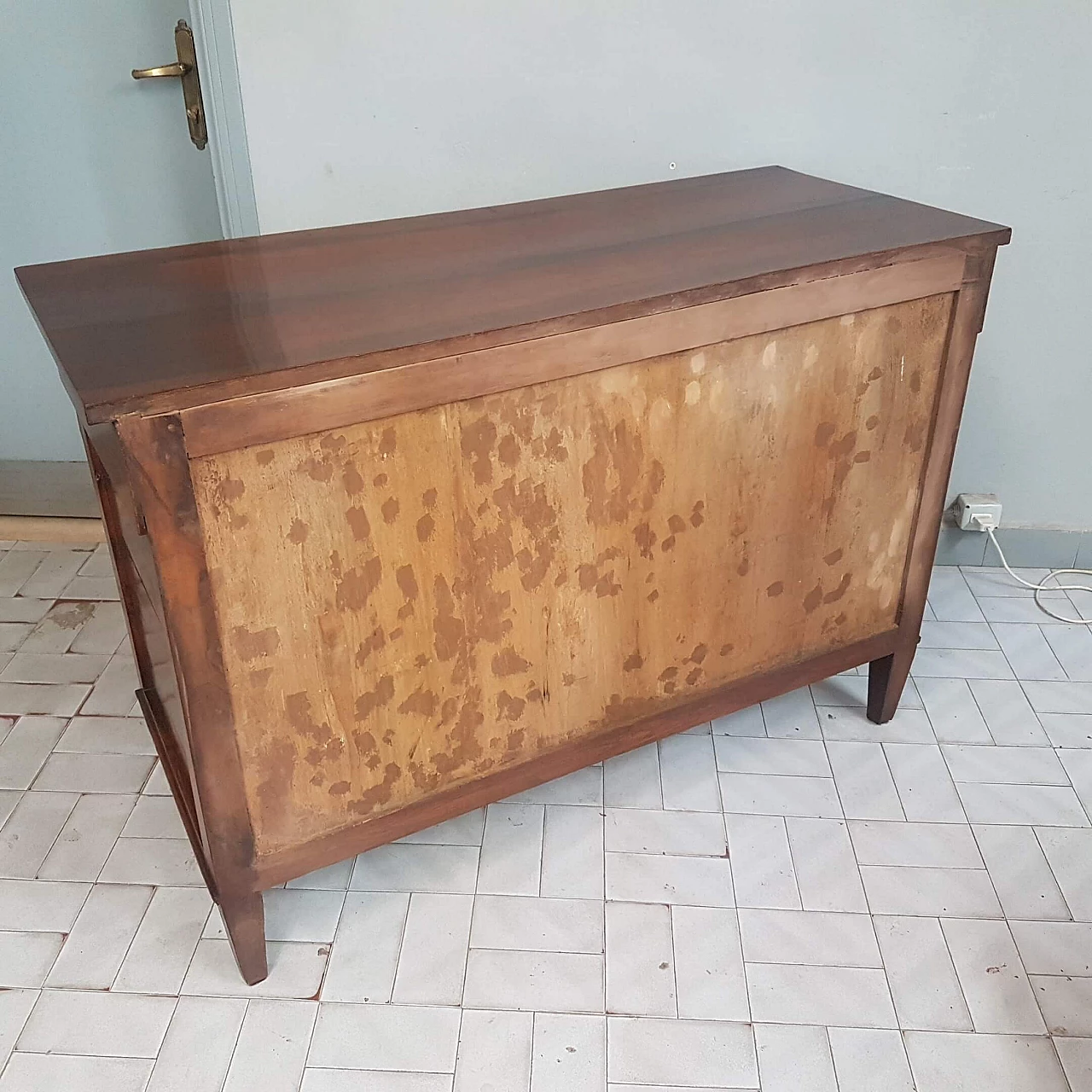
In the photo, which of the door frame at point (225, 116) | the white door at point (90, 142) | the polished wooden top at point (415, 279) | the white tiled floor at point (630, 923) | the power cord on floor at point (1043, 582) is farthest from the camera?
the power cord on floor at point (1043, 582)

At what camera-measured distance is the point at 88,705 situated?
2256mm

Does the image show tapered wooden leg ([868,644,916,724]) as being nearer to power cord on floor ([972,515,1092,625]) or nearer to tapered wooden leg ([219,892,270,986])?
power cord on floor ([972,515,1092,625])

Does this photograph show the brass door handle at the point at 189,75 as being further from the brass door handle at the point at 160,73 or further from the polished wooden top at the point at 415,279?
the polished wooden top at the point at 415,279

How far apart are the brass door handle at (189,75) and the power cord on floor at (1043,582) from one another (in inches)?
76.8

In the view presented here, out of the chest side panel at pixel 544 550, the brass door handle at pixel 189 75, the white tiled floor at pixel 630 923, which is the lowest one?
the white tiled floor at pixel 630 923

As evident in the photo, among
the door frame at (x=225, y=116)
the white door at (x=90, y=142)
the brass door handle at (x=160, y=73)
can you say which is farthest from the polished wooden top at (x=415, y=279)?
the white door at (x=90, y=142)

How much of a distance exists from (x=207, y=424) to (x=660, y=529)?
2.36 feet

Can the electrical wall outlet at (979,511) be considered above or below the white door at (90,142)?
below

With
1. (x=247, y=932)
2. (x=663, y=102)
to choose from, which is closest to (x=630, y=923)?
(x=247, y=932)

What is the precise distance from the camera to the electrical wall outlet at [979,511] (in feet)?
8.52

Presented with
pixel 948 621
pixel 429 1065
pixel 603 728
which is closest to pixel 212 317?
pixel 603 728

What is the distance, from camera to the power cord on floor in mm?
2527

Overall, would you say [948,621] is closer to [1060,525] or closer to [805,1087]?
[1060,525]

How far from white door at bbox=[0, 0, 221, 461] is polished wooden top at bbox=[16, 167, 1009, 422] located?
890 mm
